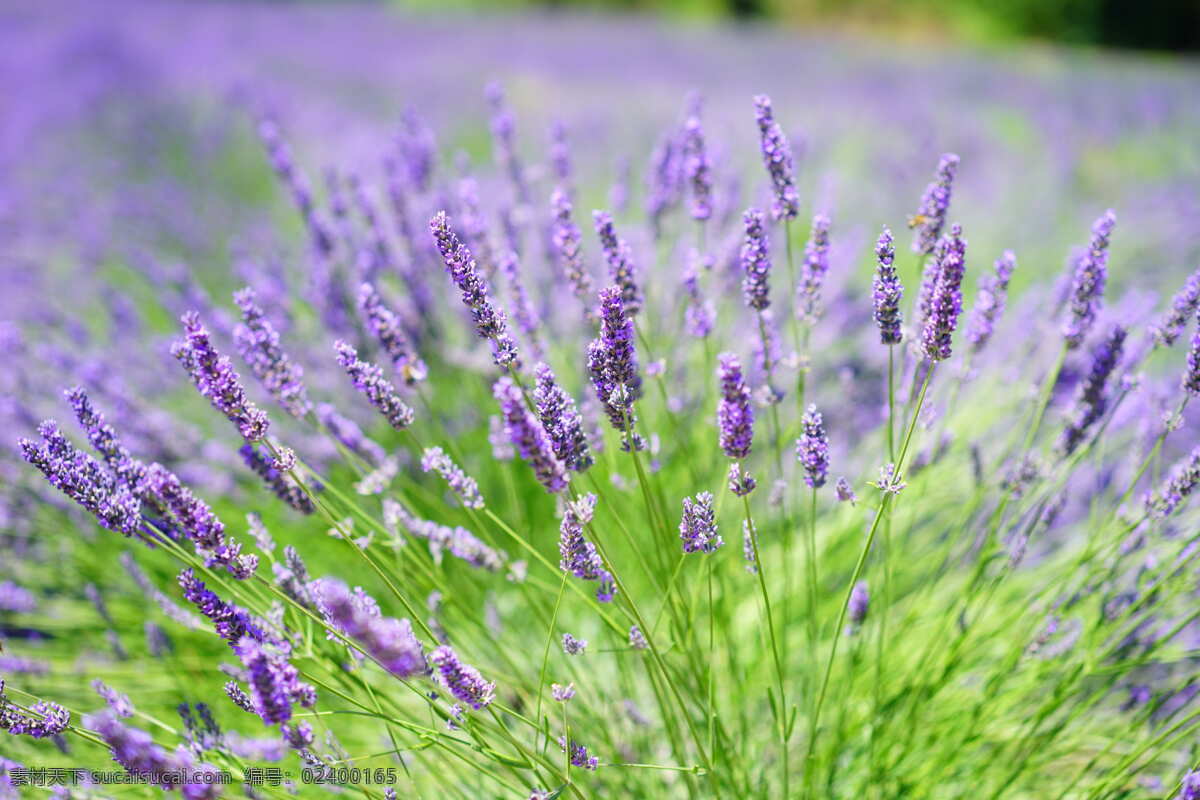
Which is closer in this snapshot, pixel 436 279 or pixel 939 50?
pixel 436 279

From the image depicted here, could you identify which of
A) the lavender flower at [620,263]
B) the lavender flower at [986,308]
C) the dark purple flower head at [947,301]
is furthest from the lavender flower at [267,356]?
the lavender flower at [986,308]

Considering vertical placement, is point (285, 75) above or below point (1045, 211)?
above

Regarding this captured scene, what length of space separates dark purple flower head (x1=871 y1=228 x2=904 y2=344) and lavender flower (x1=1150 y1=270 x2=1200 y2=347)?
23.1 inches

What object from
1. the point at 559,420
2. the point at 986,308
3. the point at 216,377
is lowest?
the point at 559,420

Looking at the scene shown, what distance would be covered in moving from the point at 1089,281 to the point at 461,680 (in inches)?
51.9

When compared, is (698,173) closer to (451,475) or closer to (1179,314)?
(451,475)

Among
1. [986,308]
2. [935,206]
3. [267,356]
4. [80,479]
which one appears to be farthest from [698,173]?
[80,479]

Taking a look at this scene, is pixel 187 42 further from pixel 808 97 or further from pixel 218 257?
pixel 808 97

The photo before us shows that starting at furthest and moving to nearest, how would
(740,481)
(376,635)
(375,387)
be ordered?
(375,387)
(740,481)
(376,635)

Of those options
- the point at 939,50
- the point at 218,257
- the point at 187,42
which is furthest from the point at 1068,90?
the point at 187,42

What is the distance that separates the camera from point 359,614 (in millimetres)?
879

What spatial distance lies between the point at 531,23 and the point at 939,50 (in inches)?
285

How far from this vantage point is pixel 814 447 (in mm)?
1146

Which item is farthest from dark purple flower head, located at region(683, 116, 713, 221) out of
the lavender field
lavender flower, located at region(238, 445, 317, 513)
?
lavender flower, located at region(238, 445, 317, 513)
